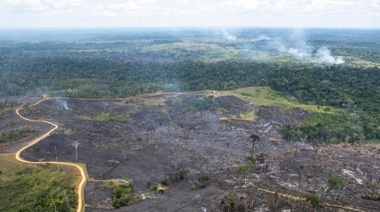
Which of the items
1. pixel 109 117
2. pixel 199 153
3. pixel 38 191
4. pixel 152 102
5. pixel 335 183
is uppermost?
pixel 38 191

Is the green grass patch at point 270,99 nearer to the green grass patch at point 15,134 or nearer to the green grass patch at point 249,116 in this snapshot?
the green grass patch at point 249,116

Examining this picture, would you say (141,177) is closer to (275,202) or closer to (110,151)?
(110,151)

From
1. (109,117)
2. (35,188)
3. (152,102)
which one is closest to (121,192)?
(35,188)

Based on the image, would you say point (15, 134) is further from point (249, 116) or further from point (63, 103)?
point (249, 116)

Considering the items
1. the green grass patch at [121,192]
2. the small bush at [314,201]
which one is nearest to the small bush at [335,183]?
the small bush at [314,201]

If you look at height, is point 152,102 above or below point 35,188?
below

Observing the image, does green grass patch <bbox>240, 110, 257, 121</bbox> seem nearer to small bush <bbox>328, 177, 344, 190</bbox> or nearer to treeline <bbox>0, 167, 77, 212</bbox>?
small bush <bbox>328, 177, 344, 190</bbox>

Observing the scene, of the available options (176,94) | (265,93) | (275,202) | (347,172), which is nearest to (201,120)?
(176,94)
